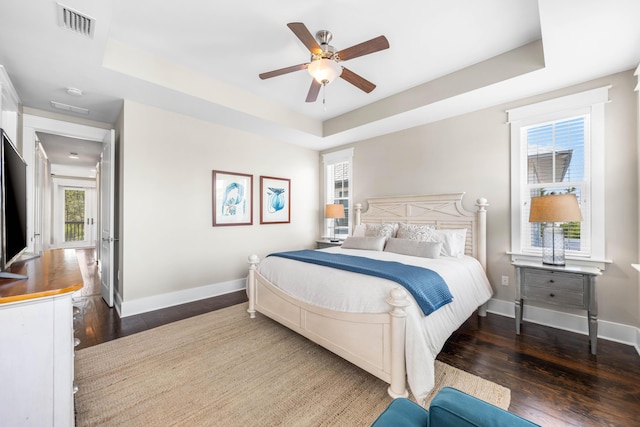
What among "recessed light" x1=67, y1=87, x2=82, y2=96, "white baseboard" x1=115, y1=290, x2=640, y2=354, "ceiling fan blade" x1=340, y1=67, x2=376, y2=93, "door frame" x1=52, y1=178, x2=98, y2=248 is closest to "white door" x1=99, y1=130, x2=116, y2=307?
"white baseboard" x1=115, y1=290, x2=640, y2=354

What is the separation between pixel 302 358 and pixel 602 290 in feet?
9.85

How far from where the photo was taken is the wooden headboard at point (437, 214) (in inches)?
129

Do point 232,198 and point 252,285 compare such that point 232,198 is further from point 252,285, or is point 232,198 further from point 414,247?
point 414,247

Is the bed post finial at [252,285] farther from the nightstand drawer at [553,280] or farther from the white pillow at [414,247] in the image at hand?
the nightstand drawer at [553,280]

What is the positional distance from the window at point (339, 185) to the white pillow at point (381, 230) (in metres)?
1.05

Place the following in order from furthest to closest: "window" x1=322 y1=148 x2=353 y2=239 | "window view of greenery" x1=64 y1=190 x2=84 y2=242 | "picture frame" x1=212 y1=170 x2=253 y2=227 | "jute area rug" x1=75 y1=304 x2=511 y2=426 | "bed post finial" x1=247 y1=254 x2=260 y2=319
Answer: "window view of greenery" x1=64 y1=190 x2=84 y2=242
"window" x1=322 y1=148 x2=353 y2=239
"picture frame" x1=212 y1=170 x2=253 y2=227
"bed post finial" x1=247 y1=254 x2=260 y2=319
"jute area rug" x1=75 y1=304 x2=511 y2=426

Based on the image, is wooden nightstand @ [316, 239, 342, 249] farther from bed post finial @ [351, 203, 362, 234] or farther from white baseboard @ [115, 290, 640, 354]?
white baseboard @ [115, 290, 640, 354]

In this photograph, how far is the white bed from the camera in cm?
171

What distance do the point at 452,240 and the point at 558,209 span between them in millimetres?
1018

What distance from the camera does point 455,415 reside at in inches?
31.0

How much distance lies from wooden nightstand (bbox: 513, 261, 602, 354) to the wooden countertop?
11.6 ft

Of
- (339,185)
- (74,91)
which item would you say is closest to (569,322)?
(339,185)

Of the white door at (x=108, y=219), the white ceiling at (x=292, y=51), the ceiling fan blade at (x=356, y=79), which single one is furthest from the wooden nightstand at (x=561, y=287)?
the white door at (x=108, y=219)

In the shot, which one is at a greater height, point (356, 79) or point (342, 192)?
point (356, 79)
